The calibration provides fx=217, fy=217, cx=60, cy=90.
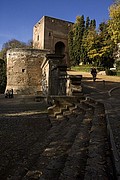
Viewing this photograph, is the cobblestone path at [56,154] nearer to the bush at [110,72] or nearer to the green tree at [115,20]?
the green tree at [115,20]

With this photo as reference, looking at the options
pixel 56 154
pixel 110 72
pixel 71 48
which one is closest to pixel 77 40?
pixel 71 48

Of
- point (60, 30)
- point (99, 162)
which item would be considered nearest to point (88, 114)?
point (99, 162)

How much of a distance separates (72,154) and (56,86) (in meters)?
9.82

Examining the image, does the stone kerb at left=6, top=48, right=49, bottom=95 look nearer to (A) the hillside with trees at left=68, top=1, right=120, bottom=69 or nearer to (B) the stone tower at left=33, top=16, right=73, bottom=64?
(A) the hillside with trees at left=68, top=1, right=120, bottom=69

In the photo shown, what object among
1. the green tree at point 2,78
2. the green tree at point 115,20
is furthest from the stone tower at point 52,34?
the green tree at point 115,20

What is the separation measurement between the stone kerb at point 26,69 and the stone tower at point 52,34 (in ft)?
64.3

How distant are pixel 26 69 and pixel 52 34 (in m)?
23.6

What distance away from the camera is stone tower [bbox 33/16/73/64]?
42844mm

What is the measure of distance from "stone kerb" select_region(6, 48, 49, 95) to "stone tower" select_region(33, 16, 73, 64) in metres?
19.6

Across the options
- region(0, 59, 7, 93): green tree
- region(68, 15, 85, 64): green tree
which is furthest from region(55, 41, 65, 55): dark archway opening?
region(0, 59, 7, 93): green tree

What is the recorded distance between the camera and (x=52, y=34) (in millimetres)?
43969

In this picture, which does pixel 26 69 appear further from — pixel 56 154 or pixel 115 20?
pixel 56 154

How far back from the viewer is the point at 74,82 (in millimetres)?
10445

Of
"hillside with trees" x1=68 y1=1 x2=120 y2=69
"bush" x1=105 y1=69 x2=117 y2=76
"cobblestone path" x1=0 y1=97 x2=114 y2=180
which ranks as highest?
"hillside with trees" x1=68 y1=1 x2=120 y2=69
